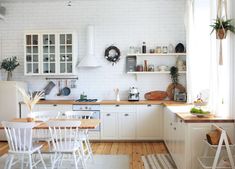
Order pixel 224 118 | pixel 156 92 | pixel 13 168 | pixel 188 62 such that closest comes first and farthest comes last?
1. pixel 224 118
2. pixel 13 168
3. pixel 188 62
4. pixel 156 92

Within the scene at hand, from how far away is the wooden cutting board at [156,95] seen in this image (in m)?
6.46

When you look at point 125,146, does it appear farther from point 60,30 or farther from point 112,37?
point 60,30

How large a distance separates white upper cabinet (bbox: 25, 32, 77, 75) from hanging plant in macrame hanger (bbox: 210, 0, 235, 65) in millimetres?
3344

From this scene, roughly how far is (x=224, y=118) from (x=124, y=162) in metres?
1.85

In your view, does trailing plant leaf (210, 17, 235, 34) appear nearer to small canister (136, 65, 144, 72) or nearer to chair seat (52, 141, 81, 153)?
chair seat (52, 141, 81, 153)

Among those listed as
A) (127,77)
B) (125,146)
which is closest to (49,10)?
(127,77)

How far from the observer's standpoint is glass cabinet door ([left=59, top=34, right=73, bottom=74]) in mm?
6328

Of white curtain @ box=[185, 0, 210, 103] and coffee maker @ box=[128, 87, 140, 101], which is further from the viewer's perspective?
coffee maker @ box=[128, 87, 140, 101]

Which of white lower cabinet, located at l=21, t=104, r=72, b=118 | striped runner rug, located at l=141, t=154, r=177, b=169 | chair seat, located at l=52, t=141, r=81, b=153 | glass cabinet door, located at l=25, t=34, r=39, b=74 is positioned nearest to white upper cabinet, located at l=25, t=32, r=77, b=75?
glass cabinet door, located at l=25, t=34, r=39, b=74

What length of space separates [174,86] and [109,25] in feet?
6.69

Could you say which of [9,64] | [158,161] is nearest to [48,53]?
[9,64]

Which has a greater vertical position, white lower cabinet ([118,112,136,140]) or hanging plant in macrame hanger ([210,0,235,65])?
hanging plant in macrame hanger ([210,0,235,65])

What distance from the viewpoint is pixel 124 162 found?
473 centimetres

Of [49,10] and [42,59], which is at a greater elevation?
[49,10]
